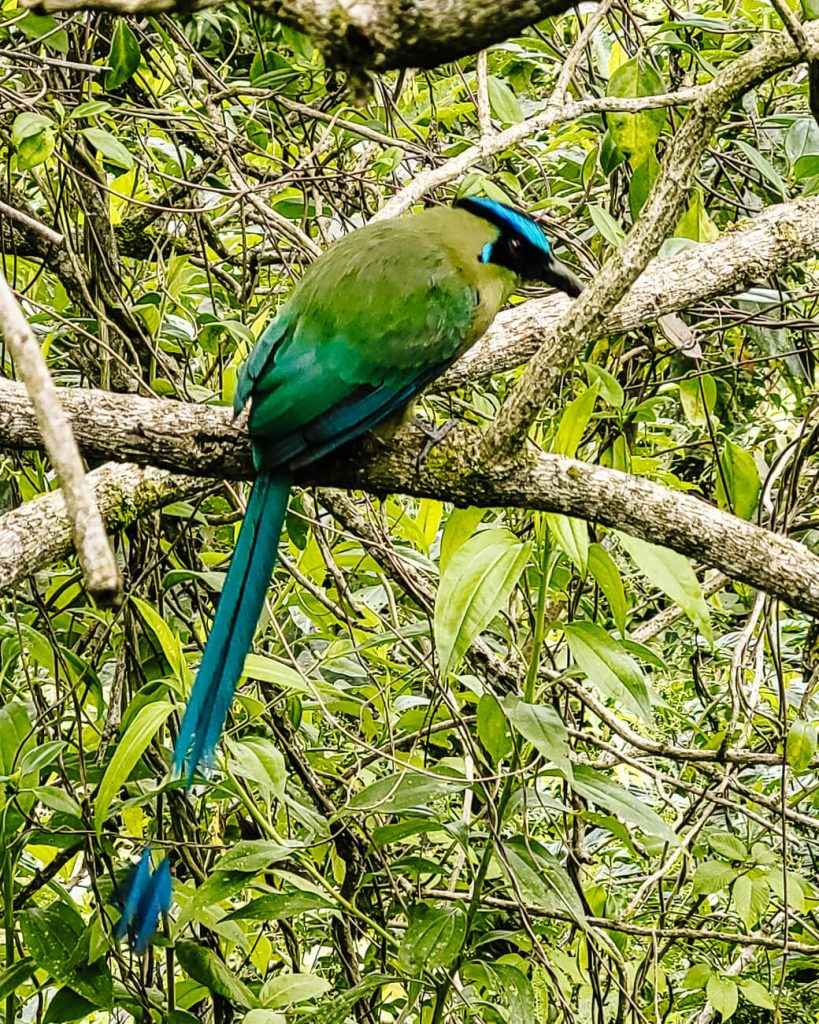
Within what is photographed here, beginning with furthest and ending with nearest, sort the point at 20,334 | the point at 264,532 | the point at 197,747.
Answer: the point at 264,532 < the point at 197,747 < the point at 20,334

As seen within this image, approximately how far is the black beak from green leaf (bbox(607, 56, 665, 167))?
238 millimetres

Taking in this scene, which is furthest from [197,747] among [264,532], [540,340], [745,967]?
[745,967]

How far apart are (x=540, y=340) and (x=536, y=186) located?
95 cm

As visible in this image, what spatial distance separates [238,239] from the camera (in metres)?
3.24

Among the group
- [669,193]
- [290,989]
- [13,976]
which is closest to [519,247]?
[669,193]

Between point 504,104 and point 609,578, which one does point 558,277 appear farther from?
point 609,578

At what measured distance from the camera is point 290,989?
1.79 metres

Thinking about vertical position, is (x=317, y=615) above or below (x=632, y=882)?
above

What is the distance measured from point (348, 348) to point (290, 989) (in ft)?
3.21

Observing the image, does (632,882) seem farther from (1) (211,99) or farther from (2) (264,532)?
(1) (211,99)

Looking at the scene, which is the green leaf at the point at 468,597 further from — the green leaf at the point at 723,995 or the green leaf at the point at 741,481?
the green leaf at the point at 723,995

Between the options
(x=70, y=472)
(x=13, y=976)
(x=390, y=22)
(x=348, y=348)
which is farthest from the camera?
(x=348, y=348)

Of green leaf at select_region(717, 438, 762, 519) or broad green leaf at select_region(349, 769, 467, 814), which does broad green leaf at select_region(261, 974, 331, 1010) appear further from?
green leaf at select_region(717, 438, 762, 519)

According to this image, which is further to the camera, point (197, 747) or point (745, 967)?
point (745, 967)
